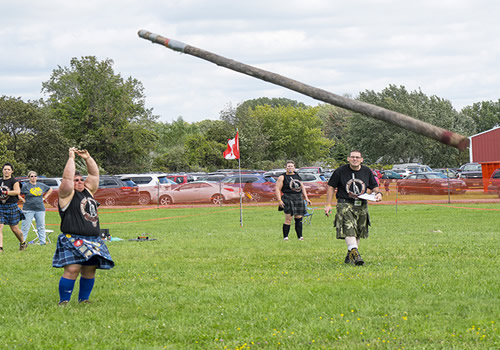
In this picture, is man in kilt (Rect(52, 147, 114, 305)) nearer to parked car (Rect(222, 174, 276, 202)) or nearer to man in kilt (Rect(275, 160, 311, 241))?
man in kilt (Rect(275, 160, 311, 241))

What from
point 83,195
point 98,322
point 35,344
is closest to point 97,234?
point 83,195

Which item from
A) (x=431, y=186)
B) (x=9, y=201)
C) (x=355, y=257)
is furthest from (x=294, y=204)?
(x=431, y=186)

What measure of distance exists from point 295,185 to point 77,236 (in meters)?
7.14

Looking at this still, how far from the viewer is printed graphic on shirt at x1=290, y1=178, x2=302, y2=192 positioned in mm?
13586

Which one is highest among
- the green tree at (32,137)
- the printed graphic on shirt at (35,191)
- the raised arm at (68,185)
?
the green tree at (32,137)

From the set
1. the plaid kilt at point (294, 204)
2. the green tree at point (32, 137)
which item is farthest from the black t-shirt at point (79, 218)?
the green tree at point (32, 137)

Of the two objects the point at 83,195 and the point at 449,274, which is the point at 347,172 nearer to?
the point at 449,274

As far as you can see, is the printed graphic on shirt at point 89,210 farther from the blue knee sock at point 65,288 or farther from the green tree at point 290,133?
the green tree at point 290,133

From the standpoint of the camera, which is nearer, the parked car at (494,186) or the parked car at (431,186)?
the parked car at (494,186)

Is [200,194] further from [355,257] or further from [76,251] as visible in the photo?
[76,251]

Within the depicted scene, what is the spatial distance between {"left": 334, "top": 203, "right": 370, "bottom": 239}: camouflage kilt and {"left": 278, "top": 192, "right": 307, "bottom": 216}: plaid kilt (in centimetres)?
390

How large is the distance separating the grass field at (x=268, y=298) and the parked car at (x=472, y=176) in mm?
18280

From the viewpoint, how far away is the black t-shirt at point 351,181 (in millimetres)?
9578

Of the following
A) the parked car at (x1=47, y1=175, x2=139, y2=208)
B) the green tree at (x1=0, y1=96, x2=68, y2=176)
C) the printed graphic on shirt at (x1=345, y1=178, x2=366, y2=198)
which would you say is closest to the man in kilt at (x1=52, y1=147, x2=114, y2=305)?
the printed graphic on shirt at (x1=345, y1=178, x2=366, y2=198)
